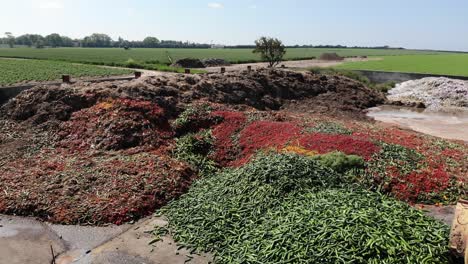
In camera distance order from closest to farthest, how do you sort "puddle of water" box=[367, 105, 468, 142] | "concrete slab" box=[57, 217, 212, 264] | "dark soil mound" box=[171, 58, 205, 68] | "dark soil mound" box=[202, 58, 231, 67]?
"concrete slab" box=[57, 217, 212, 264]
"puddle of water" box=[367, 105, 468, 142]
"dark soil mound" box=[171, 58, 205, 68]
"dark soil mound" box=[202, 58, 231, 67]

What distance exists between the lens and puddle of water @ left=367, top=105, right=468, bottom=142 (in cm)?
A: 2300

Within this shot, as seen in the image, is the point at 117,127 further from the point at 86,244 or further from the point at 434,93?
the point at 434,93

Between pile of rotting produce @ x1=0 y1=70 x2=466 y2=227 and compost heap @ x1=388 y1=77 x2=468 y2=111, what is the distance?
54.0ft

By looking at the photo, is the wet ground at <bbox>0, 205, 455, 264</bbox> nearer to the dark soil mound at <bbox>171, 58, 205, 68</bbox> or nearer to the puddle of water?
the puddle of water

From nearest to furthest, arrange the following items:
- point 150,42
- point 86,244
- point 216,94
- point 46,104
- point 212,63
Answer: point 86,244, point 46,104, point 216,94, point 212,63, point 150,42

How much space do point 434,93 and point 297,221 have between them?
3038 centimetres

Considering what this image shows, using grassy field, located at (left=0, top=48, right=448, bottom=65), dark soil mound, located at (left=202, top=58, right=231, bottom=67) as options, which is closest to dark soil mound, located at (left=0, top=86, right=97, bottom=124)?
grassy field, located at (left=0, top=48, right=448, bottom=65)

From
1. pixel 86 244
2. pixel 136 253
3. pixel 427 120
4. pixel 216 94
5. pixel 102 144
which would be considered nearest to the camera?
pixel 136 253

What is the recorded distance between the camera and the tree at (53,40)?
6467 inches

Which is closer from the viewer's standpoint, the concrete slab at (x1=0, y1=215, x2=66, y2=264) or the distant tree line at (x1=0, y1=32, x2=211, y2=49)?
the concrete slab at (x1=0, y1=215, x2=66, y2=264)

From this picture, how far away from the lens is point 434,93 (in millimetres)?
34625

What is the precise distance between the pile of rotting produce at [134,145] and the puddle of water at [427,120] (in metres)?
6.74

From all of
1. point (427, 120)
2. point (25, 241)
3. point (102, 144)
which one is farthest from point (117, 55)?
point (25, 241)

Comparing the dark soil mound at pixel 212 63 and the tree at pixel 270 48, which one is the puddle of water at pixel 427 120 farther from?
the dark soil mound at pixel 212 63
